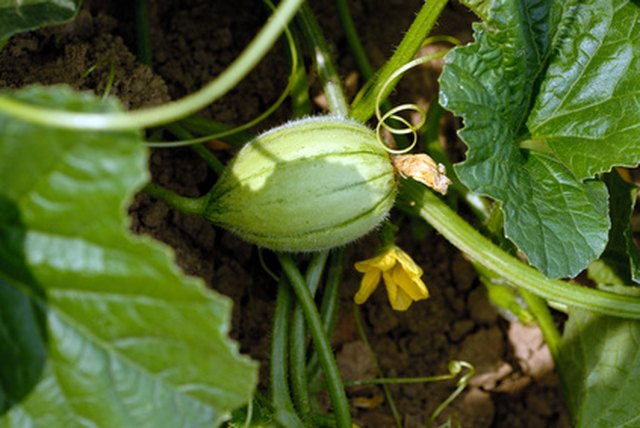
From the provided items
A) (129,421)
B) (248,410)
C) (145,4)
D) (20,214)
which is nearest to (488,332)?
(248,410)

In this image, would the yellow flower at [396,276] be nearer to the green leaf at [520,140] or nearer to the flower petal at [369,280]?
the flower petal at [369,280]

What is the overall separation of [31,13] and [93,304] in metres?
0.64

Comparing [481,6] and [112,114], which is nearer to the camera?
[112,114]

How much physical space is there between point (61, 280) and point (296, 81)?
0.99 m

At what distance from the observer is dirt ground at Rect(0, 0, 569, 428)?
6.31 feet

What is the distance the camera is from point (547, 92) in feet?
5.95

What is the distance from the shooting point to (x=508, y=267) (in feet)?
5.99

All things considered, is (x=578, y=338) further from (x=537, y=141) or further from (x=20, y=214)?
(x=20, y=214)

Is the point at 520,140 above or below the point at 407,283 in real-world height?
above

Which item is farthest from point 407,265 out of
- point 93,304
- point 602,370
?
point 93,304

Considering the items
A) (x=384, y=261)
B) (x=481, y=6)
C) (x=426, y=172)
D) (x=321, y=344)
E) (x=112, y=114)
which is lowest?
(x=321, y=344)

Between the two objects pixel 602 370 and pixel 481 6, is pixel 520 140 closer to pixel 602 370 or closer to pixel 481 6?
pixel 481 6

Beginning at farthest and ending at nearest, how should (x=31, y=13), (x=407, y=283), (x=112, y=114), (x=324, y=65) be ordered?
A: (x=324, y=65) < (x=407, y=283) < (x=31, y=13) < (x=112, y=114)

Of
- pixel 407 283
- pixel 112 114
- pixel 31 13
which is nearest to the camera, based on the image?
pixel 112 114
